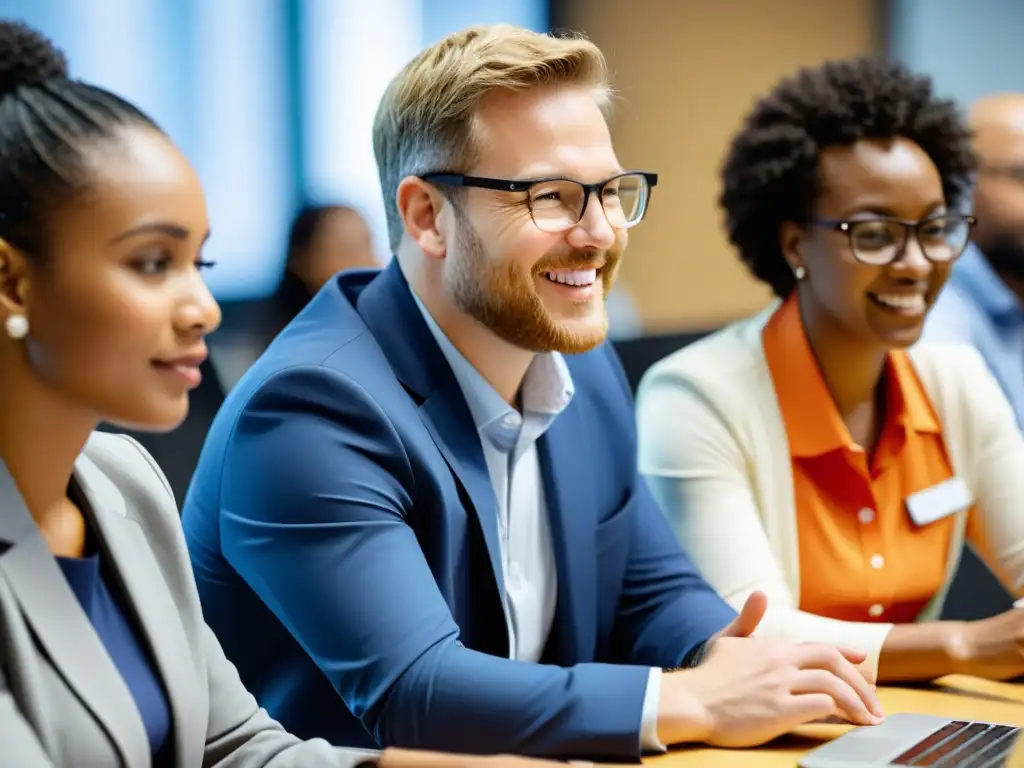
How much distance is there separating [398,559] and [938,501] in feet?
3.38

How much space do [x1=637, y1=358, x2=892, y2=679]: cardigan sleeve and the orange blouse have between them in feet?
0.18

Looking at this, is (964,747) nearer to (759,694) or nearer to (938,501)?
(759,694)

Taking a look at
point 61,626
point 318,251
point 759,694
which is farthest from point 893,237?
point 61,626

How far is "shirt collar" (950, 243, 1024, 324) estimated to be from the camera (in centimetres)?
290

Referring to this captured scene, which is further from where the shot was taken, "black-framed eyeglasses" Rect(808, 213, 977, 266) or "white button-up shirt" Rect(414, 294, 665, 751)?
"black-framed eyeglasses" Rect(808, 213, 977, 266)

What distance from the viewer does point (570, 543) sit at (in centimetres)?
176

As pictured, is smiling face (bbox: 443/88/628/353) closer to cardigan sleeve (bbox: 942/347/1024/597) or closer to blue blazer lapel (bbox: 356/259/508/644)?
blue blazer lapel (bbox: 356/259/508/644)

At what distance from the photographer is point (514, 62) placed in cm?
162

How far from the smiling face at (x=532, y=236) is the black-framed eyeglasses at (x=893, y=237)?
1.84ft

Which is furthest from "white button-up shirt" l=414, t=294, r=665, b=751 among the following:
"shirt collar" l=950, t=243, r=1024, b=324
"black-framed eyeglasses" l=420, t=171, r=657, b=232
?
"shirt collar" l=950, t=243, r=1024, b=324

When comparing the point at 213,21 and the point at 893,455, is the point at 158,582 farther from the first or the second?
the point at 213,21

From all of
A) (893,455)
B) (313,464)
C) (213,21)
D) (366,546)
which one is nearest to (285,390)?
(313,464)

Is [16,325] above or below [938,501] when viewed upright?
above

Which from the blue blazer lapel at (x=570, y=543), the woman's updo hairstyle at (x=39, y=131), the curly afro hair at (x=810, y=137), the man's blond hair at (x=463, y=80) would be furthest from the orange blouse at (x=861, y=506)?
the woman's updo hairstyle at (x=39, y=131)
